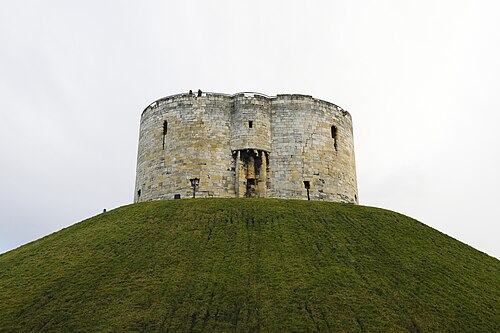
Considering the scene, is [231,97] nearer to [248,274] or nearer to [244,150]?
[244,150]

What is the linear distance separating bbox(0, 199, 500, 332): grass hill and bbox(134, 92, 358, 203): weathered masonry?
A: 14.5 ft

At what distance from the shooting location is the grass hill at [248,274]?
1628 cm

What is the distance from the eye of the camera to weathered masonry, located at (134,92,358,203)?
3266 centimetres

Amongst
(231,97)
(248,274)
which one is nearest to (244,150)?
(231,97)

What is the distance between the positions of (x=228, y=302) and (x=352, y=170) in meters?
21.6

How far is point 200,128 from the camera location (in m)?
33.8

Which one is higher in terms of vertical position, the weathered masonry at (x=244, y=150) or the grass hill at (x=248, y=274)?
the weathered masonry at (x=244, y=150)

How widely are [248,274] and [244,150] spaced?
14869mm

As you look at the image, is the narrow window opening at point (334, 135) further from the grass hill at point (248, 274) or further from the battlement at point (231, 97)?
the grass hill at point (248, 274)

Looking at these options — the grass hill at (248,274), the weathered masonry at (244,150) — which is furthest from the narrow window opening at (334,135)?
the grass hill at (248,274)

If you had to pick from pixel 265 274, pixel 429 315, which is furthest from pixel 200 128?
pixel 429 315

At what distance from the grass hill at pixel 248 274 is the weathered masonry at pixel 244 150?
14.5 feet

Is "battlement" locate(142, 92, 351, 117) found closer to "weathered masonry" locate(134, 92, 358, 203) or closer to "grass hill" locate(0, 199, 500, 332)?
"weathered masonry" locate(134, 92, 358, 203)

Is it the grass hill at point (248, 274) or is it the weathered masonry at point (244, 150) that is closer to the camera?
the grass hill at point (248, 274)
